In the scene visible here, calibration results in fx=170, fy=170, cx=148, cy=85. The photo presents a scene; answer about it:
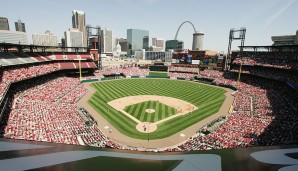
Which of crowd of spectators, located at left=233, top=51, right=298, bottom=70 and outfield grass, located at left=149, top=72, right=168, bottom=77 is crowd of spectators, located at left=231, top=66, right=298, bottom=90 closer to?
crowd of spectators, located at left=233, top=51, right=298, bottom=70

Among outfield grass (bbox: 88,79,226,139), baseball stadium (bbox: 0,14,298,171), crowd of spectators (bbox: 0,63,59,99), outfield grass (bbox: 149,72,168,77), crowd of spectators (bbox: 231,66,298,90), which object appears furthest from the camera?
outfield grass (bbox: 149,72,168,77)

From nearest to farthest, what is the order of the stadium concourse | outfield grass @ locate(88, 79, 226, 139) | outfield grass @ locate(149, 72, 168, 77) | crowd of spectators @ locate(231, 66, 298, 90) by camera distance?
the stadium concourse, outfield grass @ locate(88, 79, 226, 139), crowd of spectators @ locate(231, 66, 298, 90), outfield grass @ locate(149, 72, 168, 77)

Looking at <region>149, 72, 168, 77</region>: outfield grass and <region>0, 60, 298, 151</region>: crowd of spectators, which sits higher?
<region>149, 72, 168, 77</region>: outfield grass

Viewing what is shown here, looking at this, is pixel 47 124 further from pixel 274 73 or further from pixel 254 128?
pixel 274 73

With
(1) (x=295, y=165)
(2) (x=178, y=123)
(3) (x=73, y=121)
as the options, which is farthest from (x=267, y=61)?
(1) (x=295, y=165)

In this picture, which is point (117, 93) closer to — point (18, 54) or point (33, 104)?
point (33, 104)

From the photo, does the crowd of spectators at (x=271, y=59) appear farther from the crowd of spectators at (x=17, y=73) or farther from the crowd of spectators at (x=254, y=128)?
the crowd of spectators at (x=17, y=73)

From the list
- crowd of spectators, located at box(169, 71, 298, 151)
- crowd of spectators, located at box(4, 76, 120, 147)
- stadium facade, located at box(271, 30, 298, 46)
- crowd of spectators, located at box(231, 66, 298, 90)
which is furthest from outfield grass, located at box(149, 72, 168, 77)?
stadium facade, located at box(271, 30, 298, 46)

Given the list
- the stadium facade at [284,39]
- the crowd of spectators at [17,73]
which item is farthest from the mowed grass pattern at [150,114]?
the stadium facade at [284,39]
